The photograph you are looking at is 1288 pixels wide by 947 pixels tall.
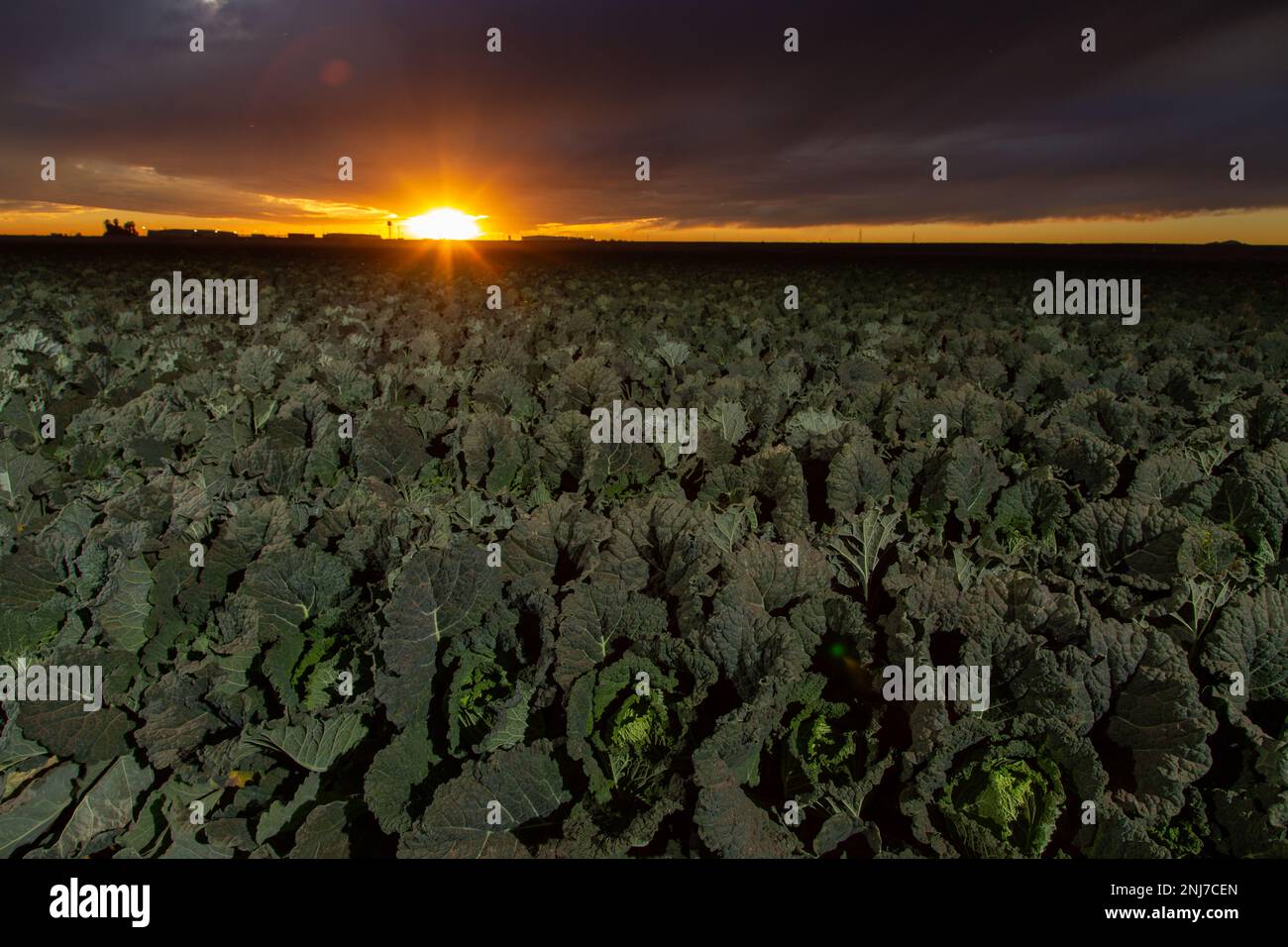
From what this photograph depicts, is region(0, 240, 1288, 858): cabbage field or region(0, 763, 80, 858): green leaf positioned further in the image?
region(0, 763, 80, 858): green leaf

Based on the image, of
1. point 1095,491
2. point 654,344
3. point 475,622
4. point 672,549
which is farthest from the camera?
point 654,344

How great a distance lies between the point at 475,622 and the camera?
2881 millimetres

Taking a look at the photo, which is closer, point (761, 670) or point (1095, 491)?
point (761, 670)

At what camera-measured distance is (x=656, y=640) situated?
2.61 m

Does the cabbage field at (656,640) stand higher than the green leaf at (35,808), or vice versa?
the cabbage field at (656,640)

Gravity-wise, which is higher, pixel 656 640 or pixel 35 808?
pixel 656 640

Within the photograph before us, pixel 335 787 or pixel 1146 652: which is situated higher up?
pixel 1146 652

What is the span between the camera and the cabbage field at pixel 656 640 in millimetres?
2246

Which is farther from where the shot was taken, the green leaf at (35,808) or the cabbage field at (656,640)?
the green leaf at (35,808)

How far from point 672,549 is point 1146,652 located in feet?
5.48

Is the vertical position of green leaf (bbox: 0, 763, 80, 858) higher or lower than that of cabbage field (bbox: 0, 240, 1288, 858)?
lower

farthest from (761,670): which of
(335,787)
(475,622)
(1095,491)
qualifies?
(1095,491)

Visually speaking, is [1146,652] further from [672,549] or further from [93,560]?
[93,560]

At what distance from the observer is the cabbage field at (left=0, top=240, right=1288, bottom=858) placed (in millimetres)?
2246
